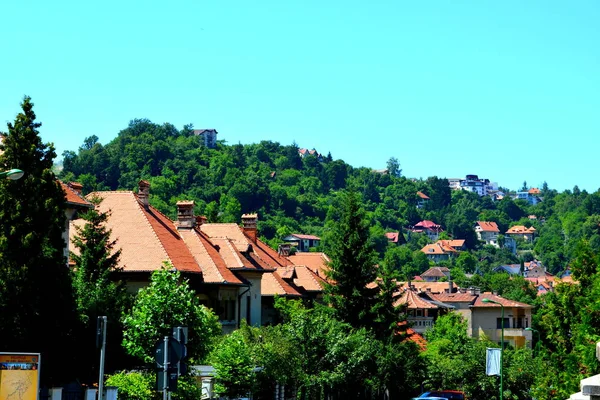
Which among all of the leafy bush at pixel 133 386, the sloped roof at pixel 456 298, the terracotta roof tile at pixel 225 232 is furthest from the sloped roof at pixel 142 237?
the sloped roof at pixel 456 298

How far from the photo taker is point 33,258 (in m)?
29.4

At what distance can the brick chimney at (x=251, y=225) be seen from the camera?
66188mm

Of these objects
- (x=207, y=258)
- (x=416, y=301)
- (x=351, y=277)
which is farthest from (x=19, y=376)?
(x=416, y=301)

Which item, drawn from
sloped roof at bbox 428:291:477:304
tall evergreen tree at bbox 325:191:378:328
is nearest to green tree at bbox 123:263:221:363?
tall evergreen tree at bbox 325:191:378:328

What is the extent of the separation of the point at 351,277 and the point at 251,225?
10395 millimetres

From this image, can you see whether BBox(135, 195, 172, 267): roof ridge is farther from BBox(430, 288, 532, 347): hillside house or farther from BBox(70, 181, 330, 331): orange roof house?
BBox(430, 288, 532, 347): hillside house

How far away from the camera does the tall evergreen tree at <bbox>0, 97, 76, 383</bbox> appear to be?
2919cm

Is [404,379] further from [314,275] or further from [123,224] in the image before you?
[123,224]

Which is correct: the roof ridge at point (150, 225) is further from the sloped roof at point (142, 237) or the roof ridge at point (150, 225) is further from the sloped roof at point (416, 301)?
the sloped roof at point (416, 301)

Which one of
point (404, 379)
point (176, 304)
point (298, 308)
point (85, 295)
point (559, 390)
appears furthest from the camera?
point (404, 379)

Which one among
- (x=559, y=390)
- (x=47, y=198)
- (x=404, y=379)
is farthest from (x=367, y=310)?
(x=47, y=198)

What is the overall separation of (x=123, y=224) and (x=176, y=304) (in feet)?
56.7

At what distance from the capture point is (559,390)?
148ft

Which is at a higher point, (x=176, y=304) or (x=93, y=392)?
(x=176, y=304)
